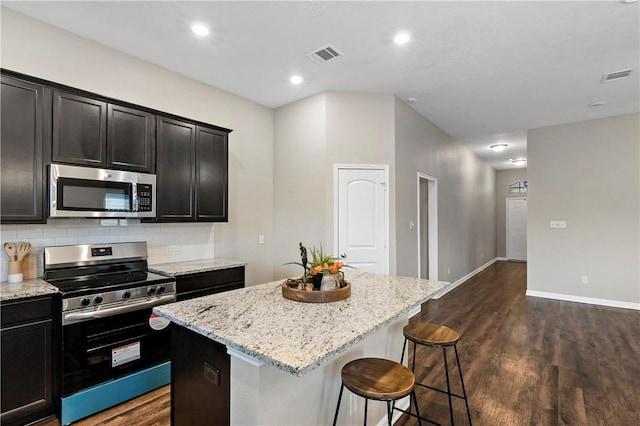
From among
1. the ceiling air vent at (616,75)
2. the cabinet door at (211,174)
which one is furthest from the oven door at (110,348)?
the ceiling air vent at (616,75)

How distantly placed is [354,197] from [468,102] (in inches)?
84.2

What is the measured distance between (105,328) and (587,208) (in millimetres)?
6730

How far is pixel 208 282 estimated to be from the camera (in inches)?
125

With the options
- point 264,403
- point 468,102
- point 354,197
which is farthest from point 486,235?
point 264,403

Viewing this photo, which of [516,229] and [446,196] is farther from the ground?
[446,196]

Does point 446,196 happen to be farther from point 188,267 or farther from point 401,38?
point 188,267

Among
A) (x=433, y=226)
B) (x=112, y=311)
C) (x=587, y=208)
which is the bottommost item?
(x=112, y=311)

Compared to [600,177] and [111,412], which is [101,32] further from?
[600,177]

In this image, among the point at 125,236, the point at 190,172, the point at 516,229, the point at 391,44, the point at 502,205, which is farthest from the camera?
the point at 502,205

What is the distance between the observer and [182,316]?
5.22ft

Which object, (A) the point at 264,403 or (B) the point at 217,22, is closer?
(A) the point at 264,403

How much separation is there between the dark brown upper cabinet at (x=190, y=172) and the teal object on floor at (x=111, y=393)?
1.35 metres

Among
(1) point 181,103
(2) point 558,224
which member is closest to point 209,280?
(1) point 181,103

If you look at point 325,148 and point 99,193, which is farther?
point 325,148
